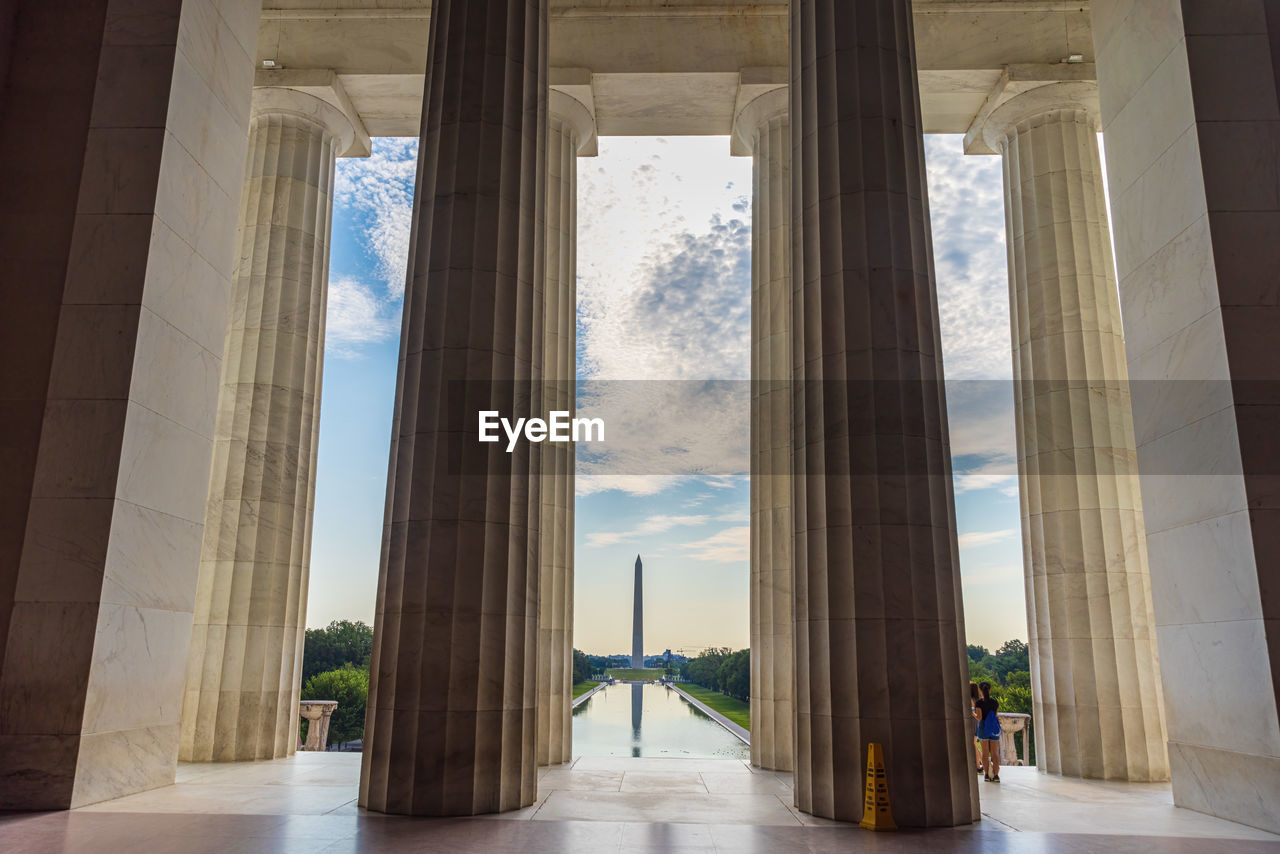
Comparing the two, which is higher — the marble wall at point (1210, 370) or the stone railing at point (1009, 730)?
the marble wall at point (1210, 370)

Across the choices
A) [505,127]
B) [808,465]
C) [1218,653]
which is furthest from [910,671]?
[505,127]

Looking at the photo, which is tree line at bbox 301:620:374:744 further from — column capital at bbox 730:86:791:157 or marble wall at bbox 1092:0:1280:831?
marble wall at bbox 1092:0:1280:831

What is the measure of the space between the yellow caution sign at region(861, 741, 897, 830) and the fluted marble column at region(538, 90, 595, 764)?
17.9 metres

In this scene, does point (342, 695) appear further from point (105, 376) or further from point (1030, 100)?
point (1030, 100)

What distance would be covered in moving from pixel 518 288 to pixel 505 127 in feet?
20.0

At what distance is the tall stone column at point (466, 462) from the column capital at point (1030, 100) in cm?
2787

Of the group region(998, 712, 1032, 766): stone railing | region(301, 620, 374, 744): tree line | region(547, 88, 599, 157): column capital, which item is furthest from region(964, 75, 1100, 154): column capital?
region(301, 620, 374, 744): tree line

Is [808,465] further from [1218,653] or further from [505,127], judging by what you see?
[505,127]

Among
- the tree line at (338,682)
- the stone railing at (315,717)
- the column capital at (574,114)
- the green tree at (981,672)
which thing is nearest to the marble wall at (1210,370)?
the column capital at (574,114)

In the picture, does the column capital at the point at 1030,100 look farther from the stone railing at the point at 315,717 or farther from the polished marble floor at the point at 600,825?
the stone railing at the point at 315,717

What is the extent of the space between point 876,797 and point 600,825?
25.9 ft

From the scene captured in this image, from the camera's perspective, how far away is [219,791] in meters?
28.8

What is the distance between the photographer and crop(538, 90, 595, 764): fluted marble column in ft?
131

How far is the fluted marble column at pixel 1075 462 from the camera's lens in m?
38.1
